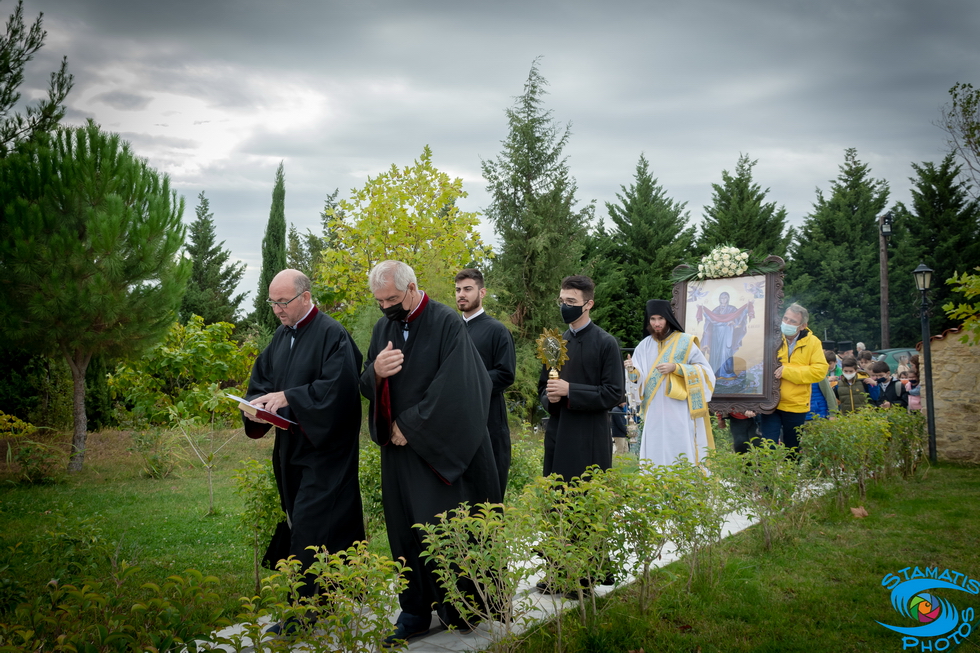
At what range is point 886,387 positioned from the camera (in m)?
12.9

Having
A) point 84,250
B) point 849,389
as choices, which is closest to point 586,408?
point 84,250

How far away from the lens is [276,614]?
8.26 feet

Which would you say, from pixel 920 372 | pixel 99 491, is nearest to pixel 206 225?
pixel 99 491

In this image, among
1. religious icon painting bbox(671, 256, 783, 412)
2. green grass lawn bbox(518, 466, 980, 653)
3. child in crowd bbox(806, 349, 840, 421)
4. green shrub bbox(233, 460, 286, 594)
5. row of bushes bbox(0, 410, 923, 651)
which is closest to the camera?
row of bushes bbox(0, 410, 923, 651)

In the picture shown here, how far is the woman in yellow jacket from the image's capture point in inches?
313

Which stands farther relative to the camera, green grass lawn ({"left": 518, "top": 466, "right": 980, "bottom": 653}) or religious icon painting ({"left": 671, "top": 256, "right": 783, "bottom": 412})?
religious icon painting ({"left": 671, "top": 256, "right": 783, "bottom": 412})

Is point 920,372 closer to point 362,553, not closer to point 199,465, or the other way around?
point 362,553

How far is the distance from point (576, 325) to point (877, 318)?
1383 inches

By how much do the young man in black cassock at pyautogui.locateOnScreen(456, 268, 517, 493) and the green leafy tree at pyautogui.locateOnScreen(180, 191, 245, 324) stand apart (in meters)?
25.9

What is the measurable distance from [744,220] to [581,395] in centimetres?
2928

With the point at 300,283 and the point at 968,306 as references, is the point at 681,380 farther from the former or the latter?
the point at 300,283

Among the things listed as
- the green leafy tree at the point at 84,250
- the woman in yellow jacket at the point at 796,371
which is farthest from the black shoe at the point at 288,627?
the green leafy tree at the point at 84,250

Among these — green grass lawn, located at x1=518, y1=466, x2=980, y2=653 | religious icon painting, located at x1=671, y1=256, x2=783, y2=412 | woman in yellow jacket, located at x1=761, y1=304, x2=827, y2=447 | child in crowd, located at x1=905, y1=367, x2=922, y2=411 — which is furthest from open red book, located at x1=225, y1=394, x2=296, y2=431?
child in crowd, located at x1=905, y1=367, x2=922, y2=411

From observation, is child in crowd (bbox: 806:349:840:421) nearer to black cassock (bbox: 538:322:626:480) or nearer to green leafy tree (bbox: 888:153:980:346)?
black cassock (bbox: 538:322:626:480)
